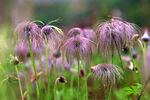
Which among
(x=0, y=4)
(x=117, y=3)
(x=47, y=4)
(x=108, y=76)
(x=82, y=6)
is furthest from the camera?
(x=47, y=4)

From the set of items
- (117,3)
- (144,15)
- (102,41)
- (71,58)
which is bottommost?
(71,58)

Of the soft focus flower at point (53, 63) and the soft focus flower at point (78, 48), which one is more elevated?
the soft focus flower at point (78, 48)

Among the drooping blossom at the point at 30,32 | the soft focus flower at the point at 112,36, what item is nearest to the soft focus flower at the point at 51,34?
the drooping blossom at the point at 30,32

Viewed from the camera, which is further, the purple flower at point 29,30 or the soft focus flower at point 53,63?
the soft focus flower at point 53,63

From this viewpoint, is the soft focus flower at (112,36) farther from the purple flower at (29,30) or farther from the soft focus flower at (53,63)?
the soft focus flower at (53,63)

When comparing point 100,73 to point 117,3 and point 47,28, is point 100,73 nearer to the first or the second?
point 47,28

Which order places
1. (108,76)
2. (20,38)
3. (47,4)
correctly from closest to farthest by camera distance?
(108,76) < (20,38) < (47,4)

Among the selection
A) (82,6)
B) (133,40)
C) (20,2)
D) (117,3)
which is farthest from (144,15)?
(133,40)
